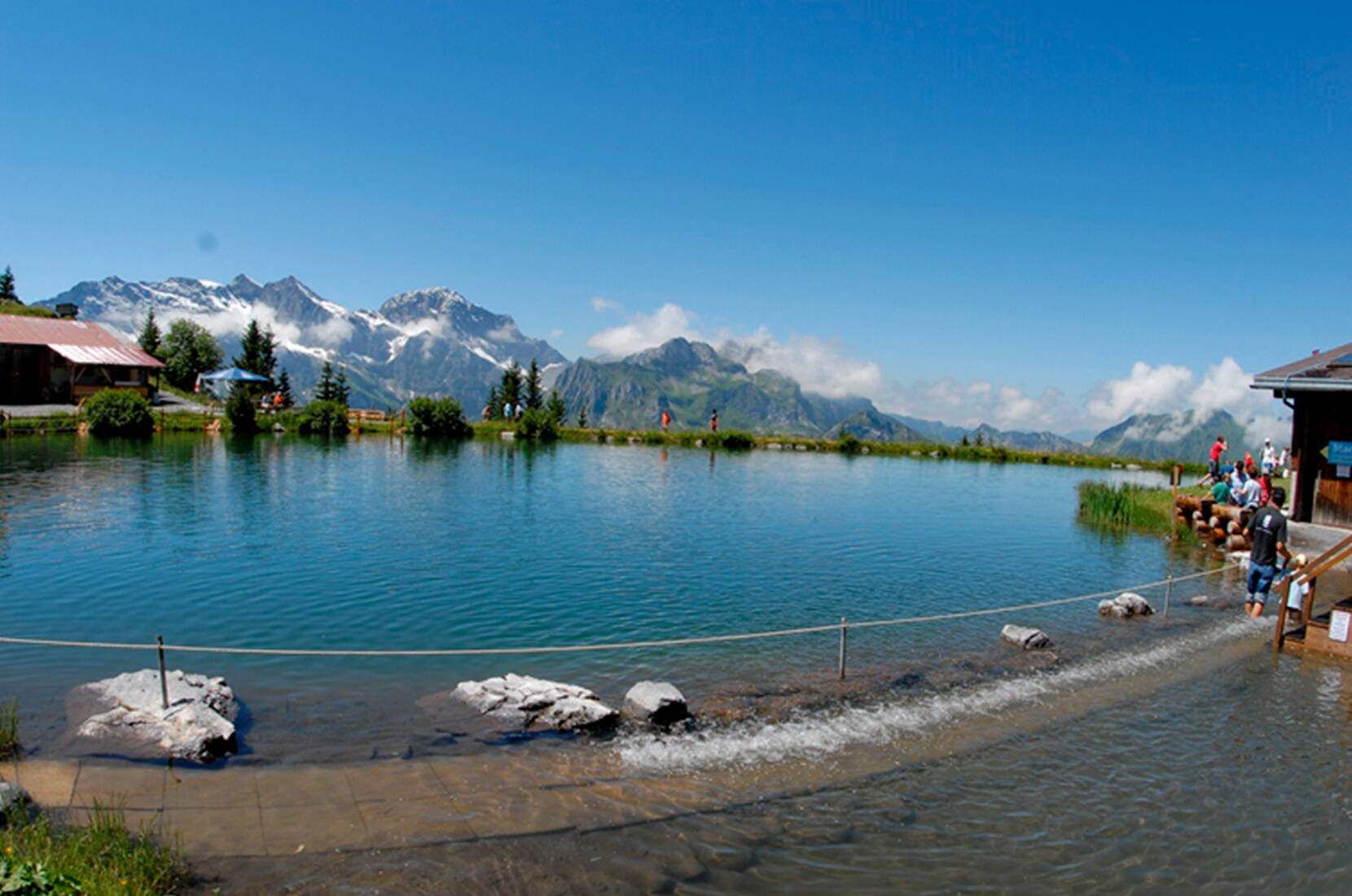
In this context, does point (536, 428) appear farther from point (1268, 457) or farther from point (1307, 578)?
point (1307, 578)

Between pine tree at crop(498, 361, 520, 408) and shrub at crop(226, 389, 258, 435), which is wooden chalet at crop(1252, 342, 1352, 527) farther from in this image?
pine tree at crop(498, 361, 520, 408)

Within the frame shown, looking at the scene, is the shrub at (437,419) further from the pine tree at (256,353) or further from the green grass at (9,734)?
the green grass at (9,734)

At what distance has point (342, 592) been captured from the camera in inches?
Result: 761

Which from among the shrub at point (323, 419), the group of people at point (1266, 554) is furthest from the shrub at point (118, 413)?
the group of people at point (1266, 554)

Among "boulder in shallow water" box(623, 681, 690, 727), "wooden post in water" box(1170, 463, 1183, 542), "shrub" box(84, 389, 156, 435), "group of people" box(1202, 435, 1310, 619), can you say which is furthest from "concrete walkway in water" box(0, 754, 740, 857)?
"shrub" box(84, 389, 156, 435)

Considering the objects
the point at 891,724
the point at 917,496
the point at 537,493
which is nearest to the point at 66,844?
the point at 891,724

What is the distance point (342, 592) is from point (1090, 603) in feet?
66.1

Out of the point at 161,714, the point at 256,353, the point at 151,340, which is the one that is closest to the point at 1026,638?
the point at 161,714

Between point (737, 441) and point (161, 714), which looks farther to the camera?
point (737, 441)

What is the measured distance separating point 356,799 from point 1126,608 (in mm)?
19059

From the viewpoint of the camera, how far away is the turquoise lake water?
49.9 feet

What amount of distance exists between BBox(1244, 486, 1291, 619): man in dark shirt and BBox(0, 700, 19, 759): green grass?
84.4 feet

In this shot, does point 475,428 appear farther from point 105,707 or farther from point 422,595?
point 105,707

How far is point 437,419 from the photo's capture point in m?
77.3
